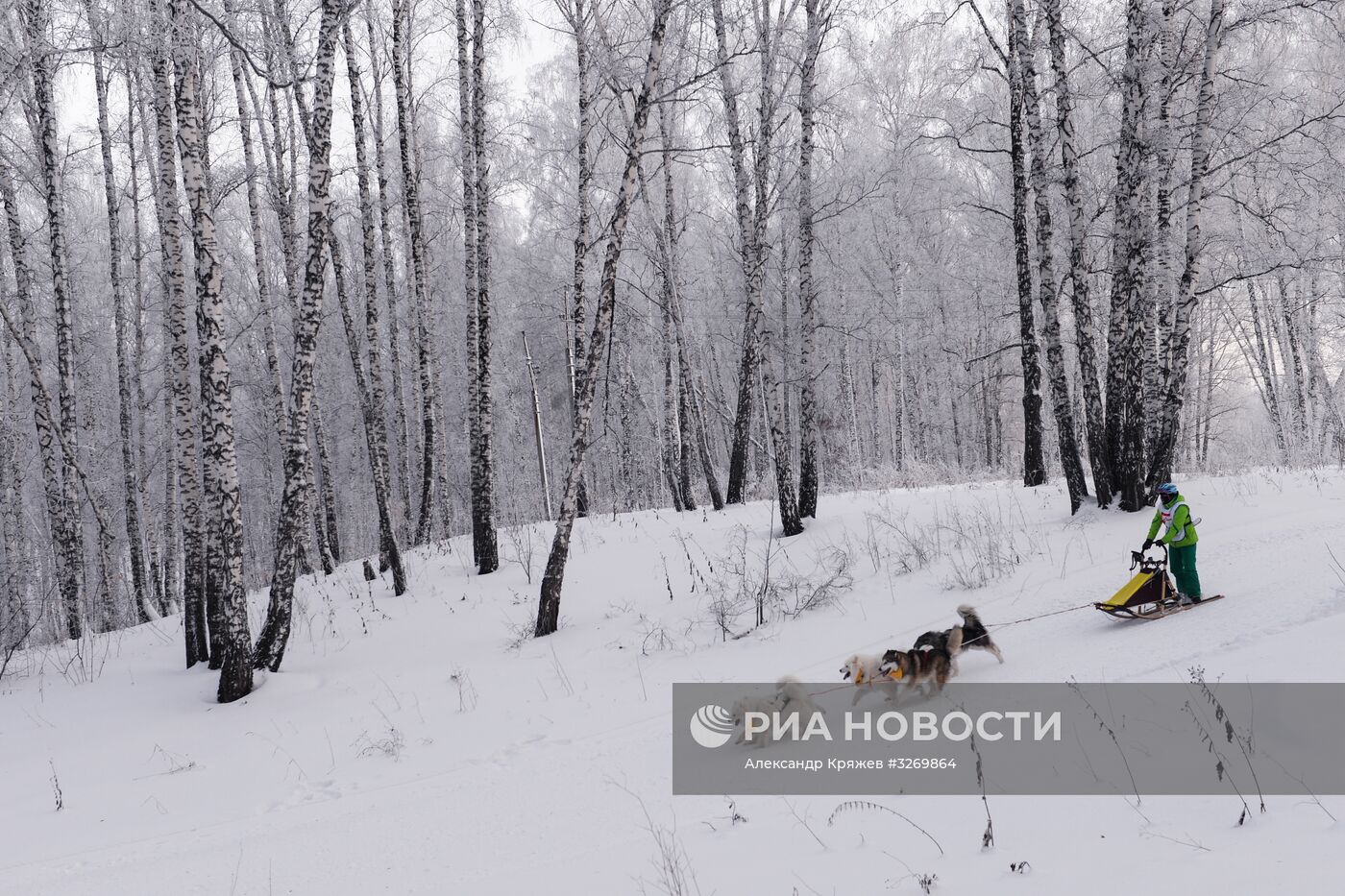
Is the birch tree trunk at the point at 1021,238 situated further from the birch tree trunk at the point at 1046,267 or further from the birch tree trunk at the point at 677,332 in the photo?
the birch tree trunk at the point at 677,332

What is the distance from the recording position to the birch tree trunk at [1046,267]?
10.1m

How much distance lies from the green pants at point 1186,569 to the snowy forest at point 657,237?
Result: 407 cm

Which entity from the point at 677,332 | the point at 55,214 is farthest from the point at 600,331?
the point at 55,214

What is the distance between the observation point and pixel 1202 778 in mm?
3410

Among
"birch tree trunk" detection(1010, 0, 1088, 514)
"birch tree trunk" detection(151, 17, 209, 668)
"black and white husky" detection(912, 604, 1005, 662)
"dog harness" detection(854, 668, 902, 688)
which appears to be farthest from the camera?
"birch tree trunk" detection(1010, 0, 1088, 514)

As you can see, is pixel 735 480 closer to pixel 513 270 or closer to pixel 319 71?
pixel 319 71

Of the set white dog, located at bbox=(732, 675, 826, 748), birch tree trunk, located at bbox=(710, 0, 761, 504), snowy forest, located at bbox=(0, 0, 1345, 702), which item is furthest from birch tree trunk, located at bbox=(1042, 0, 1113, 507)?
white dog, located at bbox=(732, 675, 826, 748)

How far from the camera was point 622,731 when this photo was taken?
18.5 ft

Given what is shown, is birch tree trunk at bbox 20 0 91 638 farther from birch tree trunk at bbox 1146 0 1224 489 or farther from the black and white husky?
birch tree trunk at bbox 1146 0 1224 489

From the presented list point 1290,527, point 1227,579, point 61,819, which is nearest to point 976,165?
point 1290,527

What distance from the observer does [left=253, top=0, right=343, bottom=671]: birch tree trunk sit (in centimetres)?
734

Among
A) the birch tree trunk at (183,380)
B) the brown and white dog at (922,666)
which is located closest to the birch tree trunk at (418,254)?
the birch tree trunk at (183,380)

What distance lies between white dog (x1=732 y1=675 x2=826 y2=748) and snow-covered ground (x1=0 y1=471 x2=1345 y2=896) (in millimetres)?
630

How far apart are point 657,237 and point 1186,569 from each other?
1109cm
